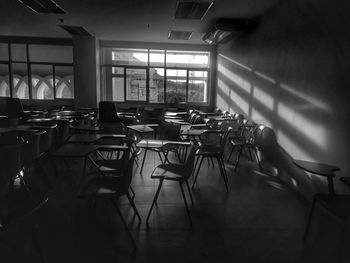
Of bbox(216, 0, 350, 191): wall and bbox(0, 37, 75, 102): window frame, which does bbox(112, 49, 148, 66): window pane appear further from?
bbox(216, 0, 350, 191): wall

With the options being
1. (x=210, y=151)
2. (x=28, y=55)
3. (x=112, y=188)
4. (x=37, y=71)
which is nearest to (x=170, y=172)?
(x=112, y=188)

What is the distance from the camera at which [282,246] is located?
8.84ft

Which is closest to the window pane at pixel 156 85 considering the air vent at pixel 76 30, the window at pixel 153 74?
the window at pixel 153 74

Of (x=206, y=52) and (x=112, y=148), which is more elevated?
(x=206, y=52)

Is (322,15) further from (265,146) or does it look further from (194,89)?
(194,89)

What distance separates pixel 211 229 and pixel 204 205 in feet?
2.18

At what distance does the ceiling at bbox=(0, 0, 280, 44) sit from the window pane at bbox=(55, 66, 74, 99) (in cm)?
148

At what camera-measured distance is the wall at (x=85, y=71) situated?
10.0 metres

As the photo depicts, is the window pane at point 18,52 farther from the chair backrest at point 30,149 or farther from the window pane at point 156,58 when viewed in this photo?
the chair backrest at point 30,149

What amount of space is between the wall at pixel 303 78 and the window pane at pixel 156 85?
4731 mm

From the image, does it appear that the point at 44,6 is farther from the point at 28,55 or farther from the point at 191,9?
the point at 28,55

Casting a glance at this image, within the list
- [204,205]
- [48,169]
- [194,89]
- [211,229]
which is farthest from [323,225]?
[194,89]

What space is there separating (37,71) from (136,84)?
386cm

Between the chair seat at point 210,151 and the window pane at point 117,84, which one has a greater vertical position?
the window pane at point 117,84
